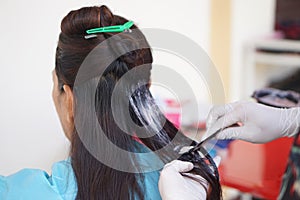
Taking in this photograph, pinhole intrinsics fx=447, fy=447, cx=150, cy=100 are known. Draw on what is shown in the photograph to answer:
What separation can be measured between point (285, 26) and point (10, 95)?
6.49 ft

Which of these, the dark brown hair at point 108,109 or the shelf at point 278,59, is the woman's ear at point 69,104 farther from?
the shelf at point 278,59

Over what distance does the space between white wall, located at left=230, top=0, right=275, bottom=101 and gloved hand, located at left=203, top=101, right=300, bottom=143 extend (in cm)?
118

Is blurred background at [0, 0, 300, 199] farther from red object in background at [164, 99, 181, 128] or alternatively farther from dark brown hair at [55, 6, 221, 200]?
dark brown hair at [55, 6, 221, 200]

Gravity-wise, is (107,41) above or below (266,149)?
above

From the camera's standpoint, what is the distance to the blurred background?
130 centimetres

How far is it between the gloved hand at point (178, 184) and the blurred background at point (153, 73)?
229 mm

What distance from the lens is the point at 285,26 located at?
2775mm

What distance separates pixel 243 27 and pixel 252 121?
1.36 m

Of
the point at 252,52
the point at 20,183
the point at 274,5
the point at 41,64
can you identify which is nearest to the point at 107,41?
the point at 20,183

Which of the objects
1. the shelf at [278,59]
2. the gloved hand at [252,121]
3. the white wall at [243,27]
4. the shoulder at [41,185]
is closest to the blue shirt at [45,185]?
the shoulder at [41,185]

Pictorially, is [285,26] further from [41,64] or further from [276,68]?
[41,64]

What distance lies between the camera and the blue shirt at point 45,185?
0.93 metres

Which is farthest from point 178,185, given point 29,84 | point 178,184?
point 29,84

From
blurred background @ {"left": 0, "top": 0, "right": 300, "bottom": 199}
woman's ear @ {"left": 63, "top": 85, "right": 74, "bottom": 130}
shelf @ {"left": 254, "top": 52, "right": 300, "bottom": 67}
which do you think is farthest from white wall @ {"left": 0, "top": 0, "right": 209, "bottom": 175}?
shelf @ {"left": 254, "top": 52, "right": 300, "bottom": 67}
